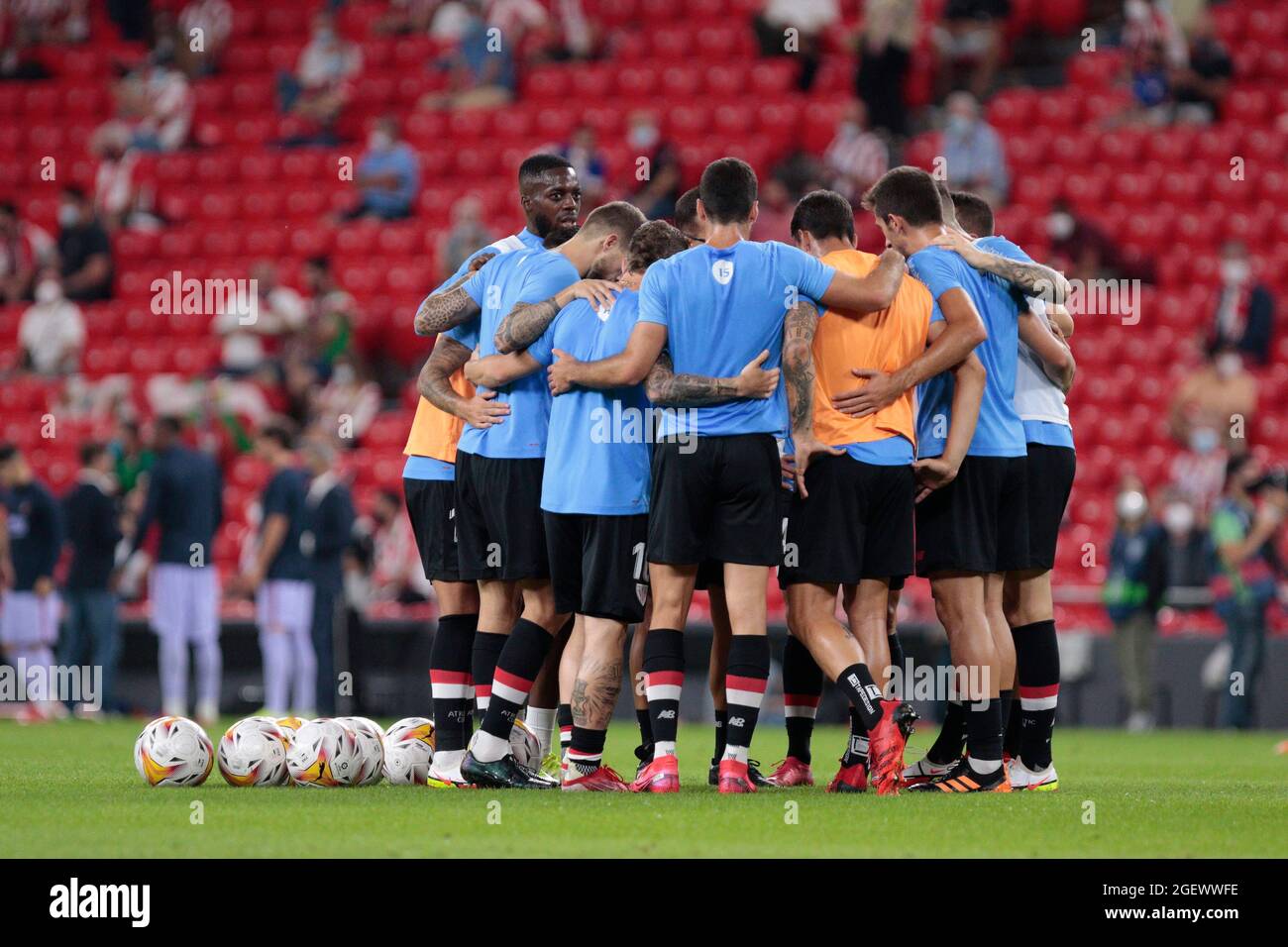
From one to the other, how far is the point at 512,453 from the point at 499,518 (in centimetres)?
30

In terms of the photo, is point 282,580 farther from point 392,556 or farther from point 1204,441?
point 1204,441

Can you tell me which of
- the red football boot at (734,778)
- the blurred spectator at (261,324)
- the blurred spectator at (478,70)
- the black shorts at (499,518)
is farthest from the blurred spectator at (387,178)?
the red football boot at (734,778)

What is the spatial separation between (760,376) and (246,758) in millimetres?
2810

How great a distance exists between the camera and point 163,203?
23625 mm

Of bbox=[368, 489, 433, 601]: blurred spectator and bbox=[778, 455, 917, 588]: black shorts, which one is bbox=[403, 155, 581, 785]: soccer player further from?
bbox=[368, 489, 433, 601]: blurred spectator

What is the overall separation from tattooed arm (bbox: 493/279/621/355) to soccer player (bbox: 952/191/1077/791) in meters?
1.60

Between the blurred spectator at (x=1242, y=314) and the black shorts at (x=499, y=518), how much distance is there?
11.8 meters

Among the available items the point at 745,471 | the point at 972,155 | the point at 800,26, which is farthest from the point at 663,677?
the point at 800,26

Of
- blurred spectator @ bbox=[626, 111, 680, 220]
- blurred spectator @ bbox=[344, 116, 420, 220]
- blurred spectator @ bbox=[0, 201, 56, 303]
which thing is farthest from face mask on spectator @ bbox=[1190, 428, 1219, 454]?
blurred spectator @ bbox=[0, 201, 56, 303]

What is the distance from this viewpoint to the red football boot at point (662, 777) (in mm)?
7805

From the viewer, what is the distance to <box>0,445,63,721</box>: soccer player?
643 inches

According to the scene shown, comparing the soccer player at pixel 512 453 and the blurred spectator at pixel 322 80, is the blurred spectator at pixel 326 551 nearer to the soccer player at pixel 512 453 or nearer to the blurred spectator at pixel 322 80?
the soccer player at pixel 512 453
